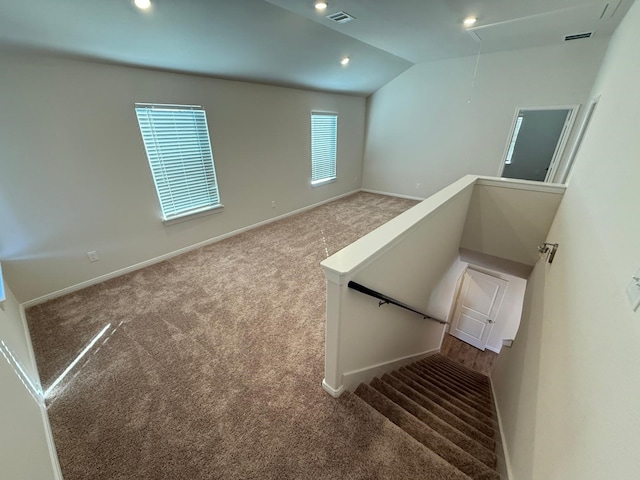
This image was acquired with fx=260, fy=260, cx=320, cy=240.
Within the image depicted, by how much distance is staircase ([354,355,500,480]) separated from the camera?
57.2 inches

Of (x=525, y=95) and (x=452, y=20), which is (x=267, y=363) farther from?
(x=525, y=95)

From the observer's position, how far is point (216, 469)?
54.0 inches

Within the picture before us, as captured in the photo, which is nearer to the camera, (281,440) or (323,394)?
(281,440)

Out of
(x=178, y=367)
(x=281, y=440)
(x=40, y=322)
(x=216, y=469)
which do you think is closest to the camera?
(x=216, y=469)

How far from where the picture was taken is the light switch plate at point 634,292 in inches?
30.1

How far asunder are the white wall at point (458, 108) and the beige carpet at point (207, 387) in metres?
4.23

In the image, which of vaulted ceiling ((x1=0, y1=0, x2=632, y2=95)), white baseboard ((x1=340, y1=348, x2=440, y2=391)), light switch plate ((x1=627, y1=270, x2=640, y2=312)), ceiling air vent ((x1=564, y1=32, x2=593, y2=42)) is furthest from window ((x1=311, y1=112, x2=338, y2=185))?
light switch plate ((x1=627, y1=270, x2=640, y2=312))

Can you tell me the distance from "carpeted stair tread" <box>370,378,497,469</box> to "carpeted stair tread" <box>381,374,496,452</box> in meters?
0.10

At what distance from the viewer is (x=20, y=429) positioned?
45.2 inches

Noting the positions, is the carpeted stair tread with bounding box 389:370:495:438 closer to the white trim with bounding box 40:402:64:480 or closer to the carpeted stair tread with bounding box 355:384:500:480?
the carpeted stair tread with bounding box 355:384:500:480

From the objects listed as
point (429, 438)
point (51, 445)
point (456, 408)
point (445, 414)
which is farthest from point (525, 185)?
point (51, 445)

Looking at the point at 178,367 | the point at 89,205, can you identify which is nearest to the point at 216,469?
the point at 178,367

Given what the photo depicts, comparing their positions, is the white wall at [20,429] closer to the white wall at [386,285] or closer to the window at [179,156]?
the white wall at [386,285]

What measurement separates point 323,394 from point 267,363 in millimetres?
530
